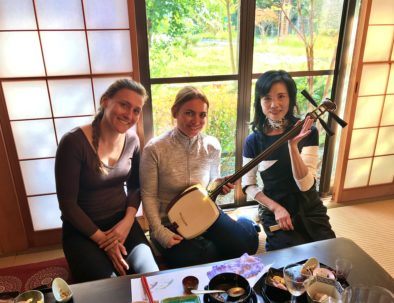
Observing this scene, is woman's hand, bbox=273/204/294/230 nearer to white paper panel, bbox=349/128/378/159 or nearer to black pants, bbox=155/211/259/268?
black pants, bbox=155/211/259/268

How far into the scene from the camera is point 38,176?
207cm

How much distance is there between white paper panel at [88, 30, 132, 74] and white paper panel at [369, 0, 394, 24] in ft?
5.75

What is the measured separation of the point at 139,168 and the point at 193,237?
481 mm

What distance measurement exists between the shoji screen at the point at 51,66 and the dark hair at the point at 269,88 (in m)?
0.84

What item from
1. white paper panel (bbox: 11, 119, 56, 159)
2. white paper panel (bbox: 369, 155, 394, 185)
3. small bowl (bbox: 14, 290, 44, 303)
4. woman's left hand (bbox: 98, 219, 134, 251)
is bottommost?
white paper panel (bbox: 369, 155, 394, 185)

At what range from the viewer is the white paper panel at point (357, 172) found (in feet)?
8.62

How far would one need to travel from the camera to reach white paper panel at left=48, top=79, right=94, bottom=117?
192 cm

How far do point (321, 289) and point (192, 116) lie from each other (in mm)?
990

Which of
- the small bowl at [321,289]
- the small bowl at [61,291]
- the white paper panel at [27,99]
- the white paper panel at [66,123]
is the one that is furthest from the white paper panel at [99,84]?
the small bowl at [321,289]

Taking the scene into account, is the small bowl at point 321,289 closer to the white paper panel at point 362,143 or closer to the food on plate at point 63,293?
the food on plate at point 63,293

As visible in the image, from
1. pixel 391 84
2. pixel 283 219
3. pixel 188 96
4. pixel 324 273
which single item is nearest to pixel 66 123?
pixel 188 96

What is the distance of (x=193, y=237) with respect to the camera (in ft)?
5.05

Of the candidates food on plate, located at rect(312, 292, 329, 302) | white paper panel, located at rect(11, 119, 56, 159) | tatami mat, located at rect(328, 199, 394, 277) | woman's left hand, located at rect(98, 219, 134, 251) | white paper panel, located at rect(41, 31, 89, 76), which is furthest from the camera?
tatami mat, located at rect(328, 199, 394, 277)

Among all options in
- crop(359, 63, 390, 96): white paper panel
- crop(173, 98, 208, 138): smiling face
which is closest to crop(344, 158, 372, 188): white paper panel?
crop(359, 63, 390, 96): white paper panel
